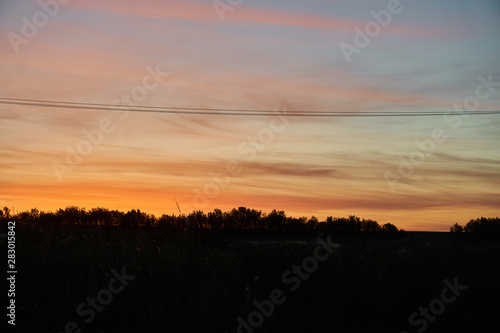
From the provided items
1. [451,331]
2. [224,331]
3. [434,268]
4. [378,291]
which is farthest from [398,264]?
[224,331]

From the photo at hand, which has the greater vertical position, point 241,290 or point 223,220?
point 223,220

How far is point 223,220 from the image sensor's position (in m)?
31.8

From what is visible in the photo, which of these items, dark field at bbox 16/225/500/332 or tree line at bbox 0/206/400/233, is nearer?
dark field at bbox 16/225/500/332

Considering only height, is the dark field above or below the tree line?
below

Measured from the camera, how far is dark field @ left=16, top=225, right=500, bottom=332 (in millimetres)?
9820

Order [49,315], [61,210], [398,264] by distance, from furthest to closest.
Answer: [61,210] < [398,264] < [49,315]

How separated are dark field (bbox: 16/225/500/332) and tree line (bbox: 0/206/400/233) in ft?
39.0

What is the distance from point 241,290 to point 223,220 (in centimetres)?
2044

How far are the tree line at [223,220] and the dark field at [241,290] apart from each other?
11881 mm

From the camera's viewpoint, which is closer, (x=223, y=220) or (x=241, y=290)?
(x=241, y=290)

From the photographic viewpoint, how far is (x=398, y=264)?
1324cm

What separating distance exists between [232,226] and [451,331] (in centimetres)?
2086

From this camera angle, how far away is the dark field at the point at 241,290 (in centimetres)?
982

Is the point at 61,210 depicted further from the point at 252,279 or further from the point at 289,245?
the point at 252,279
